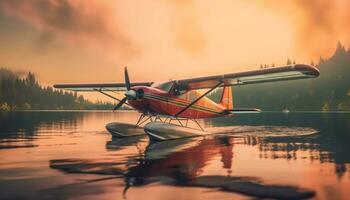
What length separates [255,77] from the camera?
1977 cm

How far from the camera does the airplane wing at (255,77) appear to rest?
16578 mm

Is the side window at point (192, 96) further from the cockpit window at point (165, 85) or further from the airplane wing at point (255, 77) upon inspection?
the cockpit window at point (165, 85)

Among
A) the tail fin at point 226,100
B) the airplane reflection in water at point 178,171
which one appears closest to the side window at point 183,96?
the tail fin at point 226,100

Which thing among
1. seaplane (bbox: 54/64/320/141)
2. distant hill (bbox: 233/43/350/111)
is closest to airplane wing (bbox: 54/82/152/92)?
seaplane (bbox: 54/64/320/141)

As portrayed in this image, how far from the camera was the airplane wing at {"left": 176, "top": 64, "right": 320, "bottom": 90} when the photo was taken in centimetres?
1658

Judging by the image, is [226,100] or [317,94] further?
[317,94]

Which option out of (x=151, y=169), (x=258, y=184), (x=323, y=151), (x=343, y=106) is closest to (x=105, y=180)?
(x=151, y=169)

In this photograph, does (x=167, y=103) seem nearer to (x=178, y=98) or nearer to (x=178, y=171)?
(x=178, y=98)

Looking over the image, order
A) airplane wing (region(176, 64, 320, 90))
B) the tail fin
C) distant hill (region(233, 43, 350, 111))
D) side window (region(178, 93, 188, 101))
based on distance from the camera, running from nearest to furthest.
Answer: airplane wing (region(176, 64, 320, 90)) < side window (region(178, 93, 188, 101)) < the tail fin < distant hill (region(233, 43, 350, 111))

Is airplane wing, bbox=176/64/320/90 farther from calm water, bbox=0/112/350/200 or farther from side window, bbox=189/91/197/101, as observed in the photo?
calm water, bbox=0/112/350/200

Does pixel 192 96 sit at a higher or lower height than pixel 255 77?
lower

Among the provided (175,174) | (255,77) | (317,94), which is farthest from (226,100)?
(317,94)

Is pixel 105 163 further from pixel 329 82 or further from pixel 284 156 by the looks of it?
pixel 329 82

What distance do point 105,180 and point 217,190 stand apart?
256cm
